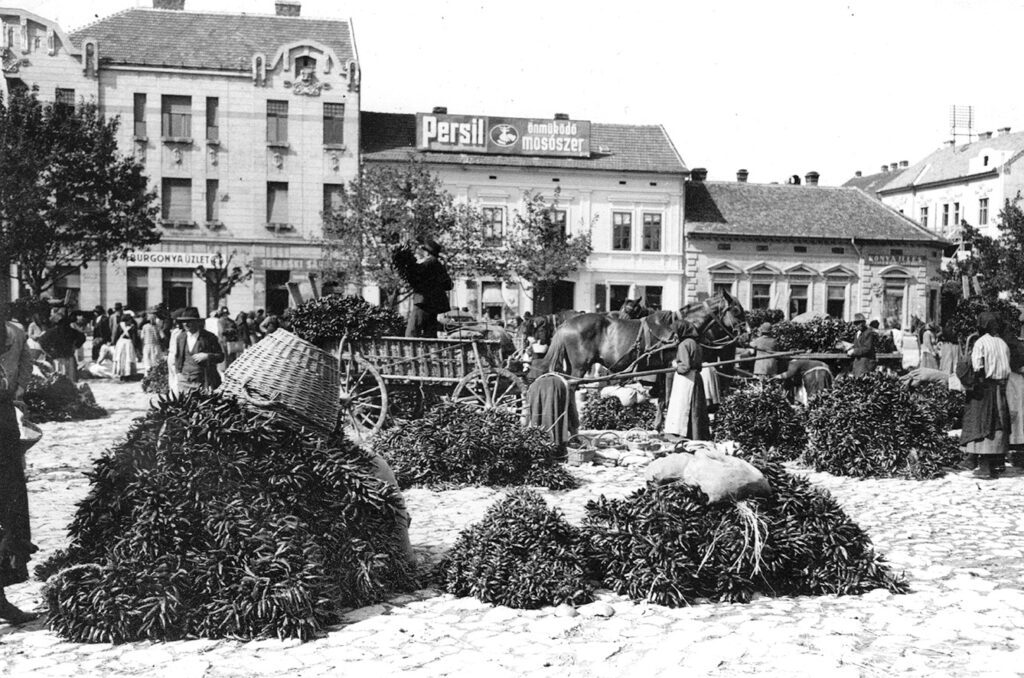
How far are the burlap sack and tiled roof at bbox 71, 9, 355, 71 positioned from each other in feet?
116

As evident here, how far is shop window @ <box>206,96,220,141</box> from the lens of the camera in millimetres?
37719

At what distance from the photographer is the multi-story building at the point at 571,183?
40.6 meters

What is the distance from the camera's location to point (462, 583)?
19.2 ft

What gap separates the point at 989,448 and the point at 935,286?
38.3 meters

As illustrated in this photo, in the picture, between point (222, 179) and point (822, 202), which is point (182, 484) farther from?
point (822, 202)

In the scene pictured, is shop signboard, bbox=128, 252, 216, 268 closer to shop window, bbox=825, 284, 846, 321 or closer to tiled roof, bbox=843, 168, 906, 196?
shop window, bbox=825, 284, 846, 321

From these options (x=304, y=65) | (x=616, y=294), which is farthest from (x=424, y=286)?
(x=616, y=294)

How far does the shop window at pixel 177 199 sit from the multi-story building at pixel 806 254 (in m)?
21.0

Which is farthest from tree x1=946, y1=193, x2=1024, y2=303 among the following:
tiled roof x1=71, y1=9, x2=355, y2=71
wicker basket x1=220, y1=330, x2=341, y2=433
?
wicker basket x1=220, y1=330, x2=341, y2=433

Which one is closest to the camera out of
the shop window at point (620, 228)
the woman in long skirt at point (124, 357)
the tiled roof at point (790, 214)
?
the woman in long skirt at point (124, 357)

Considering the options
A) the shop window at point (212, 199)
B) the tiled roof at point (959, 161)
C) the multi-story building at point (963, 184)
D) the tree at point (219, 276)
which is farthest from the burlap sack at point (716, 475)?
the tiled roof at point (959, 161)

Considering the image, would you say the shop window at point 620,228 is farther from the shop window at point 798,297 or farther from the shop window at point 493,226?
the shop window at point 798,297

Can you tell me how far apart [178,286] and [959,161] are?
43.4m

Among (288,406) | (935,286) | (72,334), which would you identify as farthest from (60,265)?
(935,286)
